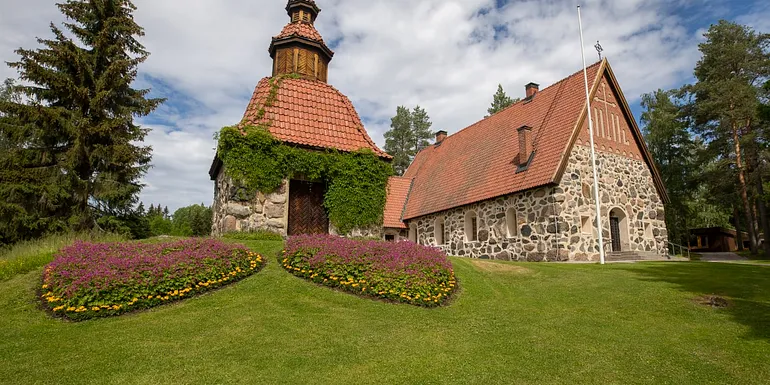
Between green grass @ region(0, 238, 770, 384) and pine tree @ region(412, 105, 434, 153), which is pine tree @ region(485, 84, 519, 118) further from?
green grass @ region(0, 238, 770, 384)

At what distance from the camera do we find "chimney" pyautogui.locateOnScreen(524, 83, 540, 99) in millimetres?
23062

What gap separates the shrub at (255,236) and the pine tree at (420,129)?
35.0 metres

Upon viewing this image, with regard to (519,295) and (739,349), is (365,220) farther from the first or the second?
(739,349)

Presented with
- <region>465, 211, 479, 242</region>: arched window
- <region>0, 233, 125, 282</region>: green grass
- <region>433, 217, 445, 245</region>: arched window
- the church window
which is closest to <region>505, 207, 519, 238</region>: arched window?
<region>465, 211, 479, 242</region>: arched window

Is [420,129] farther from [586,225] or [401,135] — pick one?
[586,225]

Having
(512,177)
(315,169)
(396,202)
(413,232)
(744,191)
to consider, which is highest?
(744,191)

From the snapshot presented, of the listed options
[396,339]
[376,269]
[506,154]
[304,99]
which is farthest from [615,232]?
[396,339]

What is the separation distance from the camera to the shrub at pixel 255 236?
1345 cm

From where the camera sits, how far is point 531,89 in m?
23.2

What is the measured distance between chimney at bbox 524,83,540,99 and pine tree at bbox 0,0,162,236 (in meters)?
19.1

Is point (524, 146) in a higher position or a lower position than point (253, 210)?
higher

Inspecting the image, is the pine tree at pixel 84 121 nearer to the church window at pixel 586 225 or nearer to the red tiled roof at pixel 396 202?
the red tiled roof at pixel 396 202

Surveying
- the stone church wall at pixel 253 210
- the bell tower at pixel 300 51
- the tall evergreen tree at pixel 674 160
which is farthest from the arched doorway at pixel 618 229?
the tall evergreen tree at pixel 674 160

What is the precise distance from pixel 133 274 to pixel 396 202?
18.9 metres
